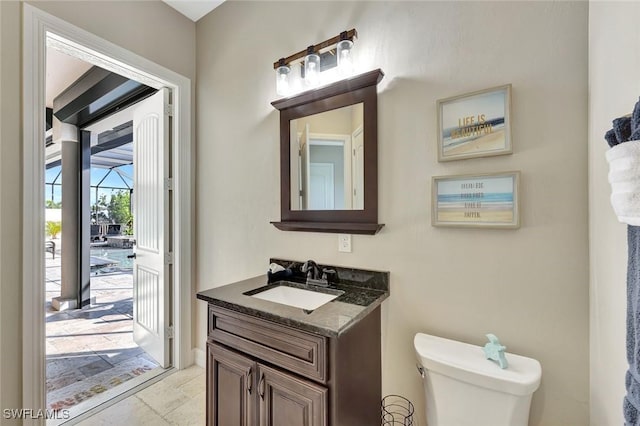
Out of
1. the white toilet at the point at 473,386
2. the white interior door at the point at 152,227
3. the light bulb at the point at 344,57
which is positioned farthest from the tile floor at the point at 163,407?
the light bulb at the point at 344,57

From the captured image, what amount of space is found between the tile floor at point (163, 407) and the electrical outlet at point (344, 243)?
55.0 inches

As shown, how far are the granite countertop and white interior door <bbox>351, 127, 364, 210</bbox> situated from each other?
18.4 inches

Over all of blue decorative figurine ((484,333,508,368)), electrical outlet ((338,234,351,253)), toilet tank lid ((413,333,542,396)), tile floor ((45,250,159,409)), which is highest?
electrical outlet ((338,234,351,253))

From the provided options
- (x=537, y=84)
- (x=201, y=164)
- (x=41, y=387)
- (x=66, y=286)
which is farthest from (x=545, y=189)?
(x=66, y=286)

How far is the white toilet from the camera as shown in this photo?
975 mm

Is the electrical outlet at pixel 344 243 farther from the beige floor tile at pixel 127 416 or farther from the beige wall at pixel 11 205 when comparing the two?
the beige wall at pixel 11 205

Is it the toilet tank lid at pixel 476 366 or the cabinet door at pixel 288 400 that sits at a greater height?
the toilet tank lid at pixel 476 366

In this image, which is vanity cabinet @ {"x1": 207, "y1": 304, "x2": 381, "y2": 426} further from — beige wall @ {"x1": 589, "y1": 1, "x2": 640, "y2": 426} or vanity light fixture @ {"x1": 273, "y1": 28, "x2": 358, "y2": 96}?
vanity light fixture @ {"x1": 273, "y1": 28, "x2": 358, "y2": 96}

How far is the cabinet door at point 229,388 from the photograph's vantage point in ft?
4.08

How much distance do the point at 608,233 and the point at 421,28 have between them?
1181mm

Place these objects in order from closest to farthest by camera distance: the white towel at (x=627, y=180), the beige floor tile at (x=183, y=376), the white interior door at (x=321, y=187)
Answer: the white towel at (x=627, y=180)
the white interior door at (x=321, y=187)
the beige floor tile at (x=183, y=376)

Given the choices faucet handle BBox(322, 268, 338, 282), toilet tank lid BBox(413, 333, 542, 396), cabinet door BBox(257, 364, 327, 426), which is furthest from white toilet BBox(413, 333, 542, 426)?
faucet handle BBox(322, 268, 338, 282)

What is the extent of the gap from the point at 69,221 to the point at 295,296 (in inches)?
156

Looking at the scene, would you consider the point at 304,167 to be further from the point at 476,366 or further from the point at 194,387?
the point at 194,387
